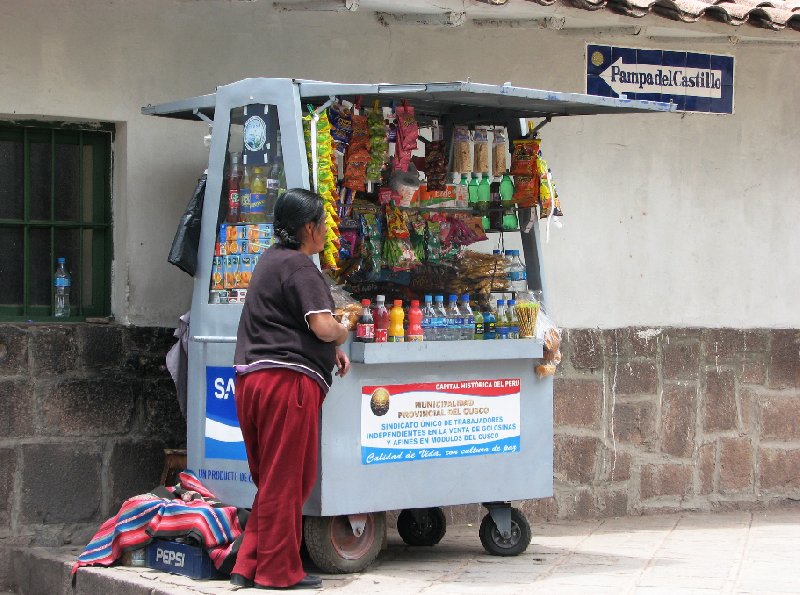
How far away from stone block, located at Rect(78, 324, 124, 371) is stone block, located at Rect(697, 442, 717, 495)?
385cm

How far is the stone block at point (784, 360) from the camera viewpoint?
8.96 m

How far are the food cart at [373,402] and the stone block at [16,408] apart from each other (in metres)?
1.01

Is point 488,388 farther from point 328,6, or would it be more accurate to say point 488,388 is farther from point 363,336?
point 328,6

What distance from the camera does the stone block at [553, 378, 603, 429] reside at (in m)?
8.34

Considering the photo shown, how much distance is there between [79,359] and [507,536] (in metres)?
2.46

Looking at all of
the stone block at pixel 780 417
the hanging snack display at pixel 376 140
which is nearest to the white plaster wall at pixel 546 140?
the stone block at pixel 780 417

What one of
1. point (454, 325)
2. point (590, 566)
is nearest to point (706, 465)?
point (590, 566)

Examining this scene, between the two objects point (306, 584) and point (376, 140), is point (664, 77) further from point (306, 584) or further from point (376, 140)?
point (306, 584)

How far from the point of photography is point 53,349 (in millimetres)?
7098

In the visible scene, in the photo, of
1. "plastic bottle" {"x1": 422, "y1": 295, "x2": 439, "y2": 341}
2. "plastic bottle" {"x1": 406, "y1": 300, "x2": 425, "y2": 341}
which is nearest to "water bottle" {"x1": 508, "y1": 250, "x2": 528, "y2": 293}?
"plastic bottle" {"x1": 422, "y1": 295, "x2": 439, "y2": 341}


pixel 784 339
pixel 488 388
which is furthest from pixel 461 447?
pixel 784 339

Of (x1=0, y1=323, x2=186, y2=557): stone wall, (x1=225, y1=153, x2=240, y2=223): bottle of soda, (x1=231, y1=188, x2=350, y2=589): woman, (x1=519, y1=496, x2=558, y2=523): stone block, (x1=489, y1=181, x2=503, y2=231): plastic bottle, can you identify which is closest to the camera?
(x1=231, y1=188, x2=350, y2=589): woman

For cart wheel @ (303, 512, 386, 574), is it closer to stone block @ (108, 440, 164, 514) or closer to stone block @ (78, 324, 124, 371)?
stone block @ (108, 440, 164, 514)

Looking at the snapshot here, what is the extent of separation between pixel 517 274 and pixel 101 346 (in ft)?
7.49
